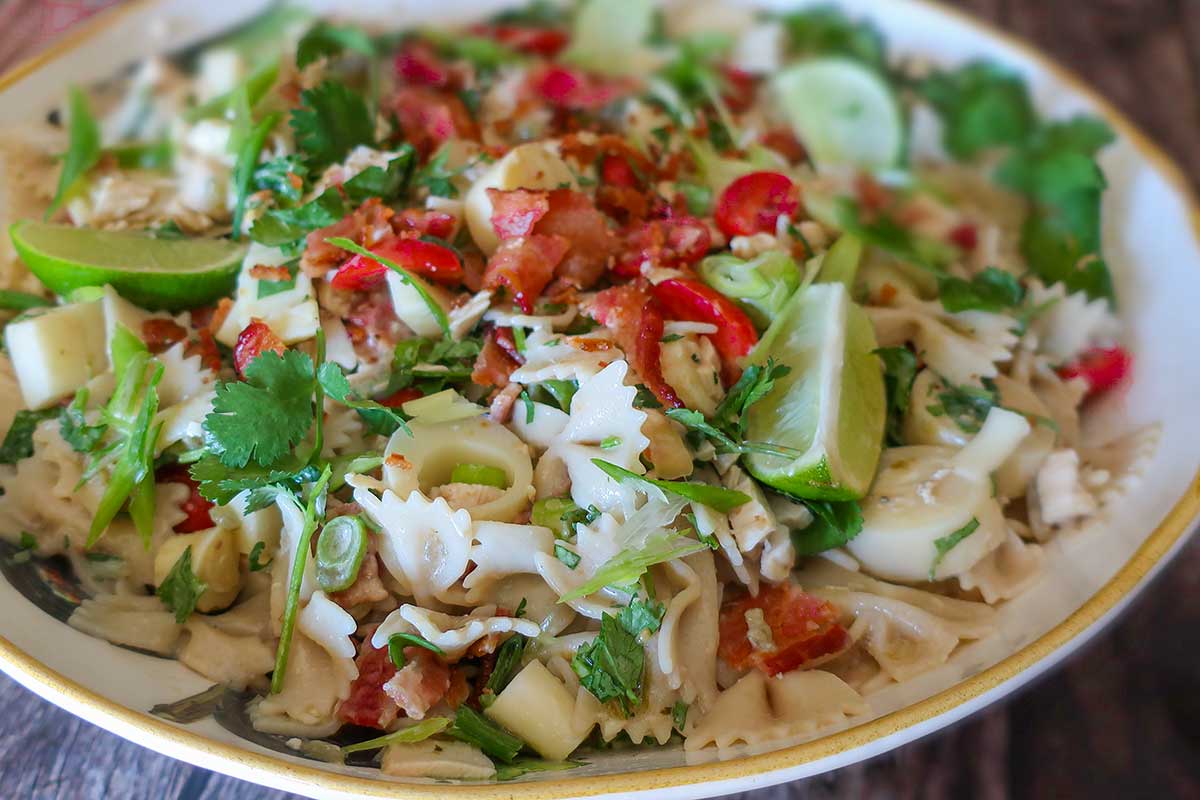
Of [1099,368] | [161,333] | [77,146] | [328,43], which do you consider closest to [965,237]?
[1099,368]

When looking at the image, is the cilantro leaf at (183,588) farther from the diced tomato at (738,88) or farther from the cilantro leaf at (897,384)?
the diced tomato at (738,88)

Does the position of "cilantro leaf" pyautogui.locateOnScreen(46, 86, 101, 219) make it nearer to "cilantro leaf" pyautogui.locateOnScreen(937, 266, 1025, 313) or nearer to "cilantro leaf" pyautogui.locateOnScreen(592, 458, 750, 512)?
"cilantro leaf" pyautogui.locateOnScreen(592, 458, 750, 512)

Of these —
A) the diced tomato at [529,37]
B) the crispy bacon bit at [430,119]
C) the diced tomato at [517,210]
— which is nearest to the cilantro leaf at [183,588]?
the diced tomato at [517,210]

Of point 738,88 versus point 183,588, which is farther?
point 738,88

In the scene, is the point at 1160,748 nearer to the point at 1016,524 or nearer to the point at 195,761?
the point at 1016,524

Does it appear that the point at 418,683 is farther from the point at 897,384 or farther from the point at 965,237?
the point at 965,237

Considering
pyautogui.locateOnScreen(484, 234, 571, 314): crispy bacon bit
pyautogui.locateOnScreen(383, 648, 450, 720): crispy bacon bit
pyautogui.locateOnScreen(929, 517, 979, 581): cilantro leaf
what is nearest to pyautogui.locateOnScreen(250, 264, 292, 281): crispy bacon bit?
pyautogui.locateOnScreen(484, 234, 571, 314): crispy bacon bit
